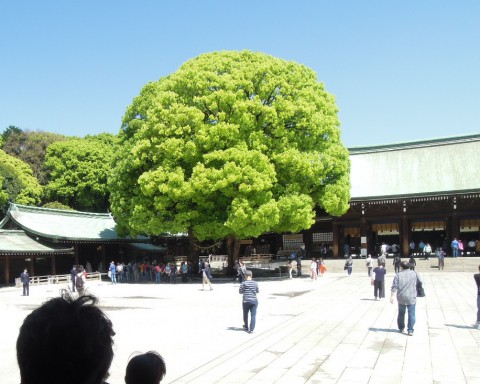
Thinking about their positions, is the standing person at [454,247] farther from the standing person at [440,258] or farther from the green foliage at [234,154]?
the green foliage at [234,154]

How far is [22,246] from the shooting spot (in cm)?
3300

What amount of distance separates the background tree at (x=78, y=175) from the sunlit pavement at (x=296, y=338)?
114 feet

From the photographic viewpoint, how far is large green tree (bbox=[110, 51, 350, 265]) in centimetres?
2831

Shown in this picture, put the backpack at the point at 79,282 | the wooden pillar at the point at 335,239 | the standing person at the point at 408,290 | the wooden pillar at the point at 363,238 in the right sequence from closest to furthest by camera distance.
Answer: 1. the standing person at the point at 408,290
2. the backpack at the point at 79,282
3. the wooden pillar at the point at 363,238
4. the wooden pillar at the point at 335,239

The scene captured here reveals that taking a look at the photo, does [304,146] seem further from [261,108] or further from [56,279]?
[56,279]

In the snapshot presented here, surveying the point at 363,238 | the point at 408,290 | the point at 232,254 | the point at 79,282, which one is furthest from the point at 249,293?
the point at 363,238

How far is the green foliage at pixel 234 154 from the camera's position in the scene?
28.3m

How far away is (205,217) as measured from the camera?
97.5ft

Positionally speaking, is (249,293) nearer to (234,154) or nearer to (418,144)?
(234,154)

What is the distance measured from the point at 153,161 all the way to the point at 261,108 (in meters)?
7.22

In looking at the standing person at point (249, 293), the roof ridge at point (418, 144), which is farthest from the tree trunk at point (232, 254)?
the standing person at point (249, 293)

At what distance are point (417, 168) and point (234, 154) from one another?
67.5 ft

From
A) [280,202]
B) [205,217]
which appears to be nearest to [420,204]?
[280,202]

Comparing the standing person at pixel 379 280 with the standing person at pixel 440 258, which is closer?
the standing person at pixel 379 280
